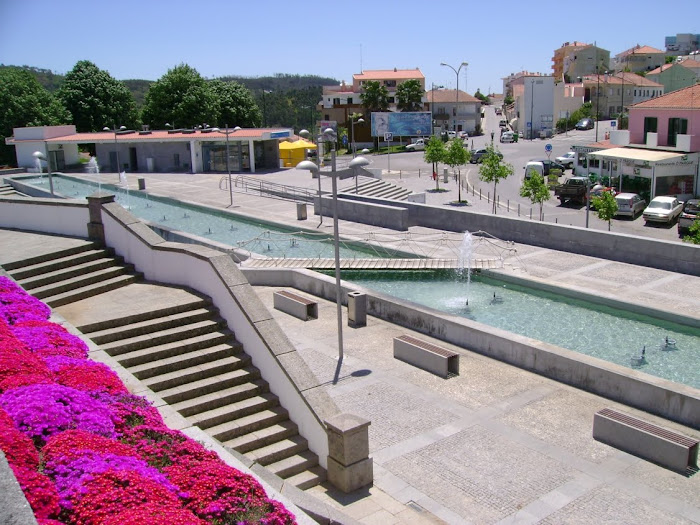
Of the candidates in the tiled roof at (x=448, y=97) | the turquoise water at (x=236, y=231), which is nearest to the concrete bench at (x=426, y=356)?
the turquoise water at (x=236, y=231)

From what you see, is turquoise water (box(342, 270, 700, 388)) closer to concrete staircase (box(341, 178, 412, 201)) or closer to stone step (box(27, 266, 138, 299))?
stone step (box(27, 266, 138, 299))

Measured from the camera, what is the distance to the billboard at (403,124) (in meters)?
78.7

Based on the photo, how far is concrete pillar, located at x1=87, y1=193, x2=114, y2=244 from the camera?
1636 cm

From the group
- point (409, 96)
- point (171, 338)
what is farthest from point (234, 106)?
point (171, 338)

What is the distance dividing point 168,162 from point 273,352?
46.1m

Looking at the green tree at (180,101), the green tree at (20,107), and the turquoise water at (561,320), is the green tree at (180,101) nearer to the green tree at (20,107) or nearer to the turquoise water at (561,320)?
the green tree at (20,107)

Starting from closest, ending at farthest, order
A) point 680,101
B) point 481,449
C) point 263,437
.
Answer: point 263,437 → point 481,449 → point 680,101

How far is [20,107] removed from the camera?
2334 inches

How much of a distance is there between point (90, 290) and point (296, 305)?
5.75m

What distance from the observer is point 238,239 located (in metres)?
28.4

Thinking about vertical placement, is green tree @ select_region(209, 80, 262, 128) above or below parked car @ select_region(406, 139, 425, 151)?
above

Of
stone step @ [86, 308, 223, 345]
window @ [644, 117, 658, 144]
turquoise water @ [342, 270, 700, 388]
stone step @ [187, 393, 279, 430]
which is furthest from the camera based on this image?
window @ [644, 117, 658, 144]

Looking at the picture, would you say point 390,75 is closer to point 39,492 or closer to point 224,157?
point 224,157

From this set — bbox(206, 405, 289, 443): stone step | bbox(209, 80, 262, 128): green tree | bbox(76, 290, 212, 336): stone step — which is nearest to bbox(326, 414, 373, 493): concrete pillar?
bbox(206, 405, 289, 443): stone step
